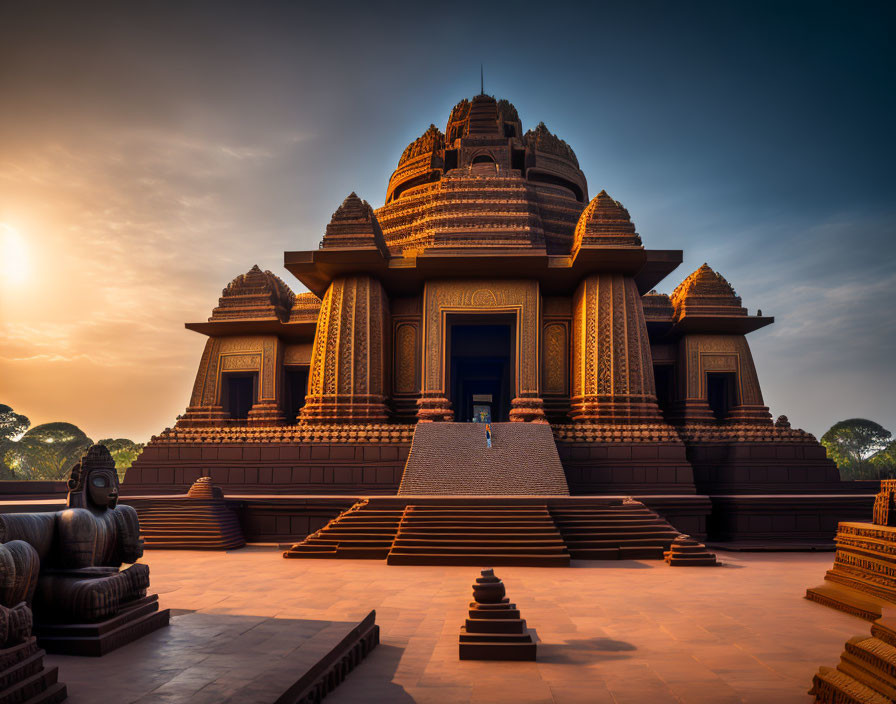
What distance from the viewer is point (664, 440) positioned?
16.1 metres

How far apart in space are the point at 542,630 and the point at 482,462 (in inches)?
321

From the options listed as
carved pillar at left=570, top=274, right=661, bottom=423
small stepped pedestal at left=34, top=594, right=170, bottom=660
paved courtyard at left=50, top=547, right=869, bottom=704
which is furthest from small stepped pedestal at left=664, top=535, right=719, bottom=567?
small stepped pedestal at left=34, top=594, right=170, bottom=660

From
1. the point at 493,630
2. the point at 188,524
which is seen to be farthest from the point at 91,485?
the point at 188,524

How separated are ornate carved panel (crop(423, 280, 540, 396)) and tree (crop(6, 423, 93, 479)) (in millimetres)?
38521

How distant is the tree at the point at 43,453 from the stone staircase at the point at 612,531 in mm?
44859

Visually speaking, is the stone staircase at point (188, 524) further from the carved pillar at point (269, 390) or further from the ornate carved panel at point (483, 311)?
the carved pillar at point (269, 390)

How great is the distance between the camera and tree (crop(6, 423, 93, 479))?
4784 centimetres

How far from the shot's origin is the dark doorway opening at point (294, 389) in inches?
968

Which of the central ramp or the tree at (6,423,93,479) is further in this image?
the tree at (6,423,93,479)

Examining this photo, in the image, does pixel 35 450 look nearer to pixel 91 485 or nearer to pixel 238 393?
pixel 238 393

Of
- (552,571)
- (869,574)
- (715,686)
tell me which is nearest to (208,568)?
(552,571)

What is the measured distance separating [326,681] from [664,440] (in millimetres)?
13192

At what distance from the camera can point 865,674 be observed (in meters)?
3.91

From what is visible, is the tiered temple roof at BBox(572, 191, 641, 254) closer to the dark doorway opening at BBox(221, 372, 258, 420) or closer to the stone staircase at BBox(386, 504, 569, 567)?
the stone staircase at BBox(386, 504, 569, 567)
